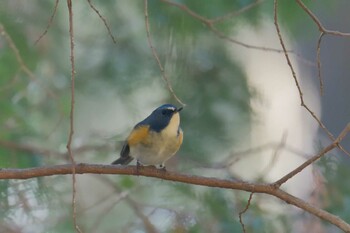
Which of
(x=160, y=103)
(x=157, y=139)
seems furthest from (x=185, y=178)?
(x=160, y=103)

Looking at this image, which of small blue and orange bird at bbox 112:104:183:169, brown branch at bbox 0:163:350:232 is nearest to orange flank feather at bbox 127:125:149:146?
small blue and orange bird at bbox 112:104:183:169

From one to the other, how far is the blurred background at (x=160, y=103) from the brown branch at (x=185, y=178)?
0.82 metres

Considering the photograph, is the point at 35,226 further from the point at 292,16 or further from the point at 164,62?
the point at 292,16

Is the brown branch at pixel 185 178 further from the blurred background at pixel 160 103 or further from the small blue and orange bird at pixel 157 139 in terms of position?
the blurred background at pixel 160 103

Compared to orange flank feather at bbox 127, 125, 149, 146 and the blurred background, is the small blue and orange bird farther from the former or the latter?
the blurred background

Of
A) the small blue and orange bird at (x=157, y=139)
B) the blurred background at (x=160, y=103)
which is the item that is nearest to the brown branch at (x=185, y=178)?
the small blue and orange bird at (x=157, y=139)

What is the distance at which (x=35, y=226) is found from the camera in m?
4.41

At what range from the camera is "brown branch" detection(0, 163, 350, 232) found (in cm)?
268

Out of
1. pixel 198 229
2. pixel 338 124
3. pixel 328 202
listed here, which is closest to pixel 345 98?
pixel 338 124

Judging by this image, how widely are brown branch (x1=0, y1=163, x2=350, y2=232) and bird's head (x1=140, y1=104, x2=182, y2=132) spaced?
1.43ft

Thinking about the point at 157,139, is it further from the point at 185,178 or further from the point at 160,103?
the point at 160,103

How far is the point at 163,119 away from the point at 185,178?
72 centimetres

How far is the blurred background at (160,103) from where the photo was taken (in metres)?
4.39

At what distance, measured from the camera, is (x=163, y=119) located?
3504mm
